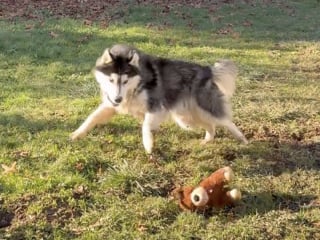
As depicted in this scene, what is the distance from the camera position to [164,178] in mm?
4930

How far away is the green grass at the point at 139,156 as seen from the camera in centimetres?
424

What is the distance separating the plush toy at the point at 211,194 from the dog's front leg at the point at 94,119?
1416 millimetres

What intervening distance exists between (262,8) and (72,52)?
6.76 metres

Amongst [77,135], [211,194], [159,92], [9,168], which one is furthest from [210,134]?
[9,168]

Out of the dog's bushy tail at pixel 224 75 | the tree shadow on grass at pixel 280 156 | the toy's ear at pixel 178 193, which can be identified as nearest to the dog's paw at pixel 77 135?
the toy's ear at pixel 178 193

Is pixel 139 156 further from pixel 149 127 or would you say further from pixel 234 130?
pixel 234 130

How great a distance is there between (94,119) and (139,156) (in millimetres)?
605

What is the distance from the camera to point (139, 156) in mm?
5379

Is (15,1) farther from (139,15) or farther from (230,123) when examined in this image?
(230,123)

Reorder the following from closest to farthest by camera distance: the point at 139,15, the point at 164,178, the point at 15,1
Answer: the point at 164,178 → the point at 139,15 → the point at 15,1

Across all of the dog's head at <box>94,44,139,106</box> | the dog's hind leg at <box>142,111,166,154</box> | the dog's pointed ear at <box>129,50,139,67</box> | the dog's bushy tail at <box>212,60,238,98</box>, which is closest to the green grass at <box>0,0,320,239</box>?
the dog's hind leg at <box>142,111,166,154</box>

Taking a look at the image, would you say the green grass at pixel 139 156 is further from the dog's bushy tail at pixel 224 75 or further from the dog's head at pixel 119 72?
the dog's head at pixel 119 72

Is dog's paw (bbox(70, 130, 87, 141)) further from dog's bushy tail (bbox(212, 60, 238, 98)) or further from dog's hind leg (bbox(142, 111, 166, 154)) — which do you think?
dog's bushy tail (bbox(212, 60, 238, 98))

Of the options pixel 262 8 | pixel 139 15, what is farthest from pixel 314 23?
pixel 139 15
